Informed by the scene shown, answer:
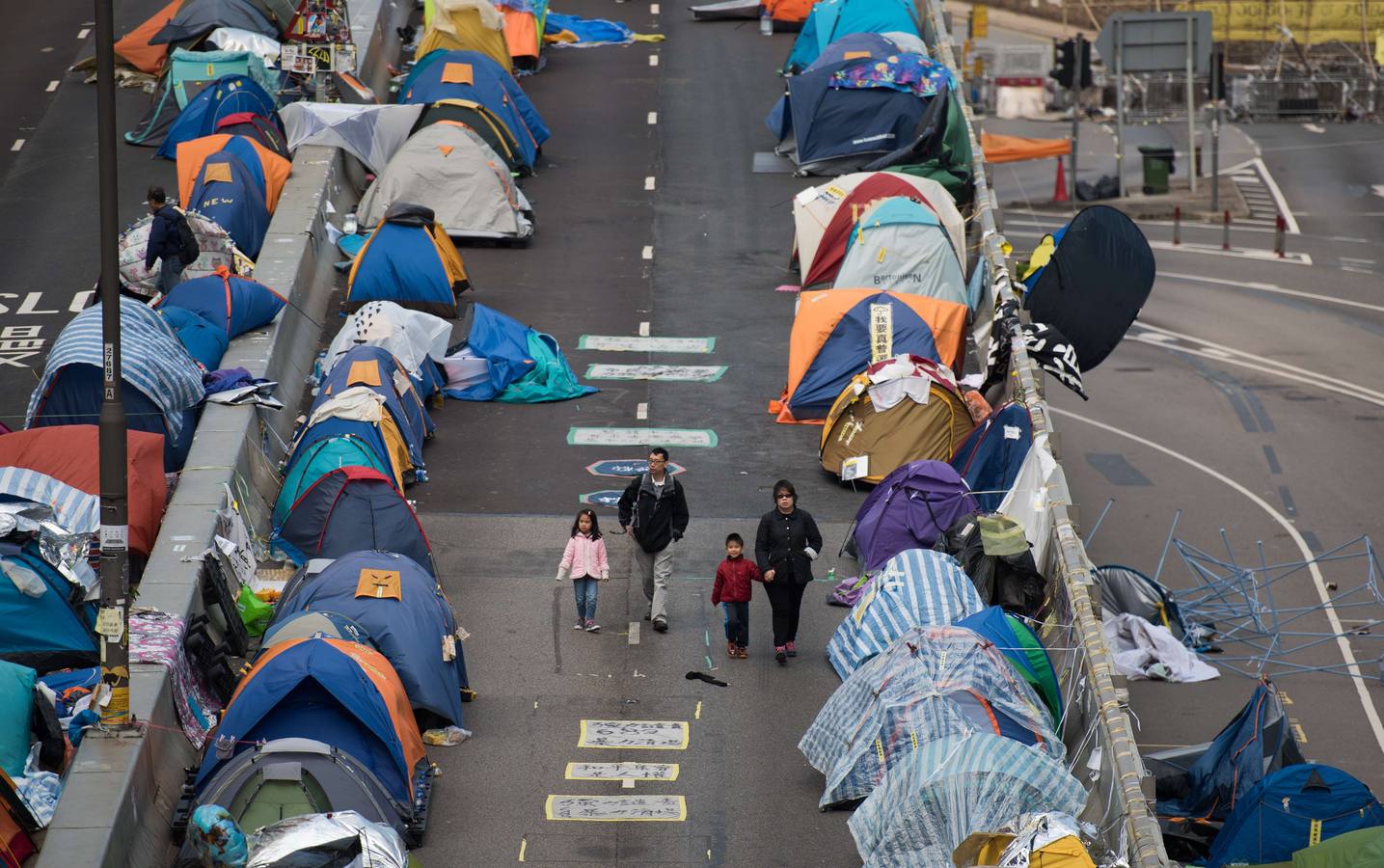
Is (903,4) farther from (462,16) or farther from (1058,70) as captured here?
(1058,70)

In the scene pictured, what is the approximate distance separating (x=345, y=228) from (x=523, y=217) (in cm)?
290

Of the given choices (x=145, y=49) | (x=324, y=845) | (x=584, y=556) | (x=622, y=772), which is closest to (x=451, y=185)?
(x=145, y=49)

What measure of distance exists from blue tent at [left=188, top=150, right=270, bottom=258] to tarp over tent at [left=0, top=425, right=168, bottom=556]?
7725 millimetres

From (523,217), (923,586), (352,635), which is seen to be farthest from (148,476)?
(523,217)

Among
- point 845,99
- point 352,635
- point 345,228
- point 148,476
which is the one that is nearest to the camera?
point 352,635

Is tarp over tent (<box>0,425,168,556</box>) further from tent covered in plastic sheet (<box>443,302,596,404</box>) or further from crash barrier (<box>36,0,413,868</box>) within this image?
tent covered in plastic sheet (<box>443,302,596,404</box>)

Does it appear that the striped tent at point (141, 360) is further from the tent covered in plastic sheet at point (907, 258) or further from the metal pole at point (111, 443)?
the tent covered in plastic sheet at point (907, 258)

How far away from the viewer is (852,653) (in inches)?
777

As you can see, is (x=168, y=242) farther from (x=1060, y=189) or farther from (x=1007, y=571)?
(x=1060, y=189)

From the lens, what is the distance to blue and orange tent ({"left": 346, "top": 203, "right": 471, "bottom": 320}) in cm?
2781

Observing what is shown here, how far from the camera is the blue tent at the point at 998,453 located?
74.3ft

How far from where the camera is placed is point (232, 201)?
29297 mm

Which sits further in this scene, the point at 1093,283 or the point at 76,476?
the point at 1093,283

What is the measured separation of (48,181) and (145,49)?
14.3 ft
